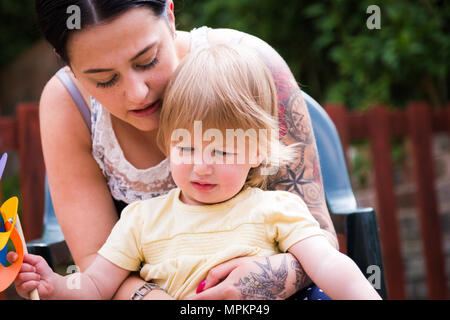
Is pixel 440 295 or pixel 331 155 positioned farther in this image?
pixel 440 295

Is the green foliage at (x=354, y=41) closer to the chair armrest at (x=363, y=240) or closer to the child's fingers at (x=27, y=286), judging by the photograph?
the chair armrest at (x=363, y=240)

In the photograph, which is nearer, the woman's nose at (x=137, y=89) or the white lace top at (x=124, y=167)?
the woman's nose at (x=137, y=89)

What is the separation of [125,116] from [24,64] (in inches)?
198

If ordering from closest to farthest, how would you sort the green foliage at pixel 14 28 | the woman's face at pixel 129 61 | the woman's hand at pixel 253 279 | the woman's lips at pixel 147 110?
1. the woman's hand at pixel 253 279
2. the woman's face at pixel 129 61
3. the woman's lips at pixel 147 110
4. the green foliage at pixel 14 28

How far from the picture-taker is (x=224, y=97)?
127 centimetres

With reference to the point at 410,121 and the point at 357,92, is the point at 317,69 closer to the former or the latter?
the point at 357,92

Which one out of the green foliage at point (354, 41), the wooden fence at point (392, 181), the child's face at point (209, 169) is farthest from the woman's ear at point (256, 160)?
the wooden fence at point (392, 181)

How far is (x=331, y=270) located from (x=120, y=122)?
82 centimetres

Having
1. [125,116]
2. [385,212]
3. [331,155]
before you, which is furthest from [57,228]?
[385,212]

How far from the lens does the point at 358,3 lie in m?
3.46

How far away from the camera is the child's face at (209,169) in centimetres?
125

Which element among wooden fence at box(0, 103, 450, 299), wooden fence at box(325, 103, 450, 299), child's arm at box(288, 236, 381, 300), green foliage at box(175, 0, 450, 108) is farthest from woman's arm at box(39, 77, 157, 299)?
wooden fence at box(325, 103, 450, 299)

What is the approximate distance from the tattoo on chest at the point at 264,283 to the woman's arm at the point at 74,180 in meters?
0.51
